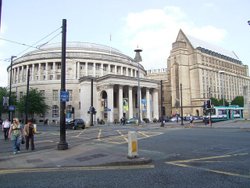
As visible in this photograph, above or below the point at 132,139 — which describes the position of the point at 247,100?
above

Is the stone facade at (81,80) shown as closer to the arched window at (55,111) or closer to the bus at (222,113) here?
the arched window at (55,111)

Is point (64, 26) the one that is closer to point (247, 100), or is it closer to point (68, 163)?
point (68, 163)

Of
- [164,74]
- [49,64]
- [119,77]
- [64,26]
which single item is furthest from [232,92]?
[64,26]

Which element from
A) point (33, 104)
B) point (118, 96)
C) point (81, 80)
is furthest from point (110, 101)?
point (33, 104)

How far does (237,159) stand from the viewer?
9.83 m

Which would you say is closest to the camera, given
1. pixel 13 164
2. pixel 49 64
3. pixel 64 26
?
pixel 13 164

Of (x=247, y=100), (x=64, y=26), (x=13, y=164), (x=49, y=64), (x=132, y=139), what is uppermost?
(x=49, y=64)

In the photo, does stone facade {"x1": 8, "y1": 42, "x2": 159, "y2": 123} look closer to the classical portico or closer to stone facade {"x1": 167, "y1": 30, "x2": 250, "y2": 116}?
the classical portico

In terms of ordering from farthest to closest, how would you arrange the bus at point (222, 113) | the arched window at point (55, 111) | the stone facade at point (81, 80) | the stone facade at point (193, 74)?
the stone facade at point (193, 74), the arched window at point (55, 111), the stone facade at point (81, 80), the bus at point (222, 113)

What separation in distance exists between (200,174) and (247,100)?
137 ft

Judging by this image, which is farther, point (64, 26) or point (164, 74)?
point (164, 74)

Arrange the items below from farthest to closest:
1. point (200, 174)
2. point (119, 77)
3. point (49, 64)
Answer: point (49, 64)
point (119, 77)
point (200, 174)

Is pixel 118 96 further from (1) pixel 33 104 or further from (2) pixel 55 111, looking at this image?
(1) pixel 33 104

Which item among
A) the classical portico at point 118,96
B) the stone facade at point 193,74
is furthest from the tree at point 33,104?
the stone facade at point 193,74
